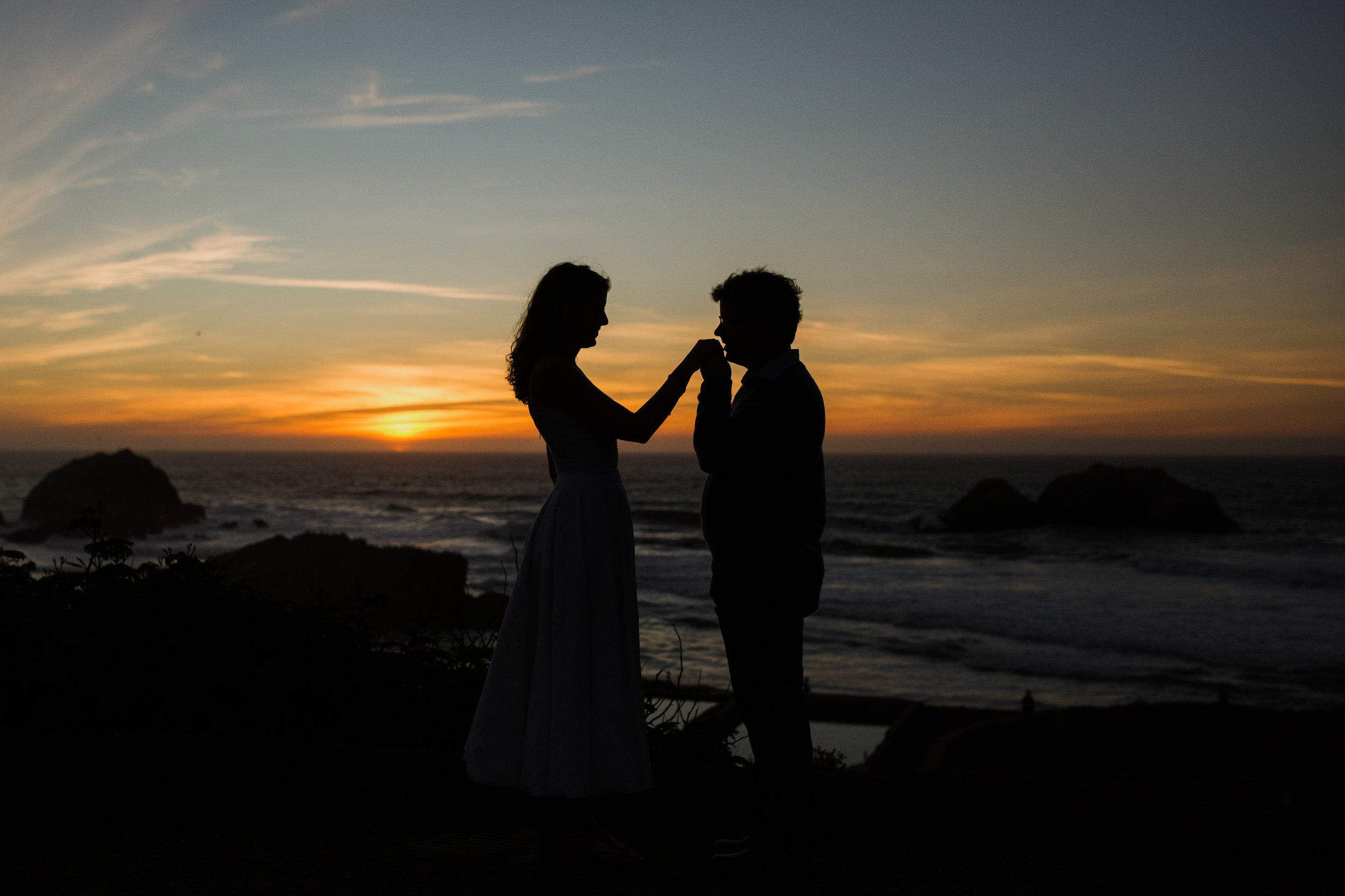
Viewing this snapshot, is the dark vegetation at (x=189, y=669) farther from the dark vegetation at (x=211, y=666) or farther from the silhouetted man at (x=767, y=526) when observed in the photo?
the silhouetted man at (x=767, y=526)

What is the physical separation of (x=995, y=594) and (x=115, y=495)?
133 ft

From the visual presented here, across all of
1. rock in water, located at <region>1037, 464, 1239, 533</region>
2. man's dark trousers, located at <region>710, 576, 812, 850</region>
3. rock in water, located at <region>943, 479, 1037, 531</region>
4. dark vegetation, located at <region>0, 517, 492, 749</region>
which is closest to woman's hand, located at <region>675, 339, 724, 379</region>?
man's dark trousers, located at <region>710, 576, 812, 850</region>

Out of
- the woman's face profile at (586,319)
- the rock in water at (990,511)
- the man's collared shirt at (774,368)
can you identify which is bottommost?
the rock in water at (990,511)

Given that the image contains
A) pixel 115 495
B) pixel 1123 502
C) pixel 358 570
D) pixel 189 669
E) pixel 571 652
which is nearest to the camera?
pixel 571 652

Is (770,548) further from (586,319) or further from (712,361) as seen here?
(586,319)

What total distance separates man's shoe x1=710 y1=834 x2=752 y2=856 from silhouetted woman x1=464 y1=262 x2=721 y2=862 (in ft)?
0.97

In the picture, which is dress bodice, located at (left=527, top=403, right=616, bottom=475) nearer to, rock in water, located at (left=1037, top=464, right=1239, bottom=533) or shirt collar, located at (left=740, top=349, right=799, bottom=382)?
shirt collar, located at (left=740, top=349, right=799, bottom=382)

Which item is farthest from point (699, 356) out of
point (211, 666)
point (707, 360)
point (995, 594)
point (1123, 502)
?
point (1123, 502)

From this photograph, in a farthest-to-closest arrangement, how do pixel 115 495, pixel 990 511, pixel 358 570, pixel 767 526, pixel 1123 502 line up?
pixel 1123 502
pixel 990 511
pixel 115 495
pixel 358 570
pixel 767 526

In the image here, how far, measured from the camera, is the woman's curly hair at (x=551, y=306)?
334 centimetres

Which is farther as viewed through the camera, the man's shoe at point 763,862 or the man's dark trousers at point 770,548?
the man's shoe at point 763,862

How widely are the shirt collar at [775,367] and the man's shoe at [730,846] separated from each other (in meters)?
1.62

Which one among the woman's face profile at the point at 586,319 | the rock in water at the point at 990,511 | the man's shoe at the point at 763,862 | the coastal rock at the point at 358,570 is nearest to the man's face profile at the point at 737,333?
the woman's face profile at the point at 586,319

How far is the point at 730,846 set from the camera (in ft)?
10.8
